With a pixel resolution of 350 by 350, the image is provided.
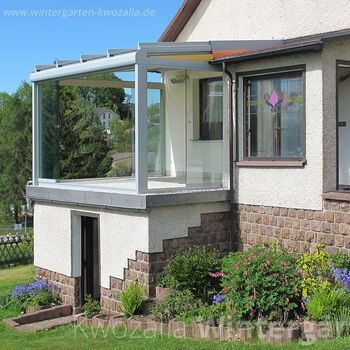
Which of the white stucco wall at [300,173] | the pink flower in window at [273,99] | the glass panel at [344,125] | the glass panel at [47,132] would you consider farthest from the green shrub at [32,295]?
the glass panel at [344,125]

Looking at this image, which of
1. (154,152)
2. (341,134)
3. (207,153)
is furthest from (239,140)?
(341,134)

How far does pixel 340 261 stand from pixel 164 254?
301 cm

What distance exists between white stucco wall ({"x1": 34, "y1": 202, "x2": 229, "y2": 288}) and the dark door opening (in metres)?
0.32

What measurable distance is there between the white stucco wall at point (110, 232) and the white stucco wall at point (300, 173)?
30.6 inches

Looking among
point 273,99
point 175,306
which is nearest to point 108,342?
point 175,306

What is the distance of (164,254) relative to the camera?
1065 centimetres

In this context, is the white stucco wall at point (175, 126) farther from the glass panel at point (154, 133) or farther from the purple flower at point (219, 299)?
the purple flower at point (219, 299)

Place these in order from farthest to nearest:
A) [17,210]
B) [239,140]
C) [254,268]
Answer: [17,210] → [239,140] → [254,268]

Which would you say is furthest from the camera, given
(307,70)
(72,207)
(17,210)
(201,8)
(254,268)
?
(17,210)

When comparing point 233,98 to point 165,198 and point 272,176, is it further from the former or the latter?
point 165,198

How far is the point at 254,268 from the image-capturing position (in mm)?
8695

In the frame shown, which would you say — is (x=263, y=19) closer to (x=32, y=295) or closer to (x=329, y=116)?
(x=329, y=116)

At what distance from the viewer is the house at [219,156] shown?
10188 millimetres

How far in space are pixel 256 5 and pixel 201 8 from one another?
188 cm
